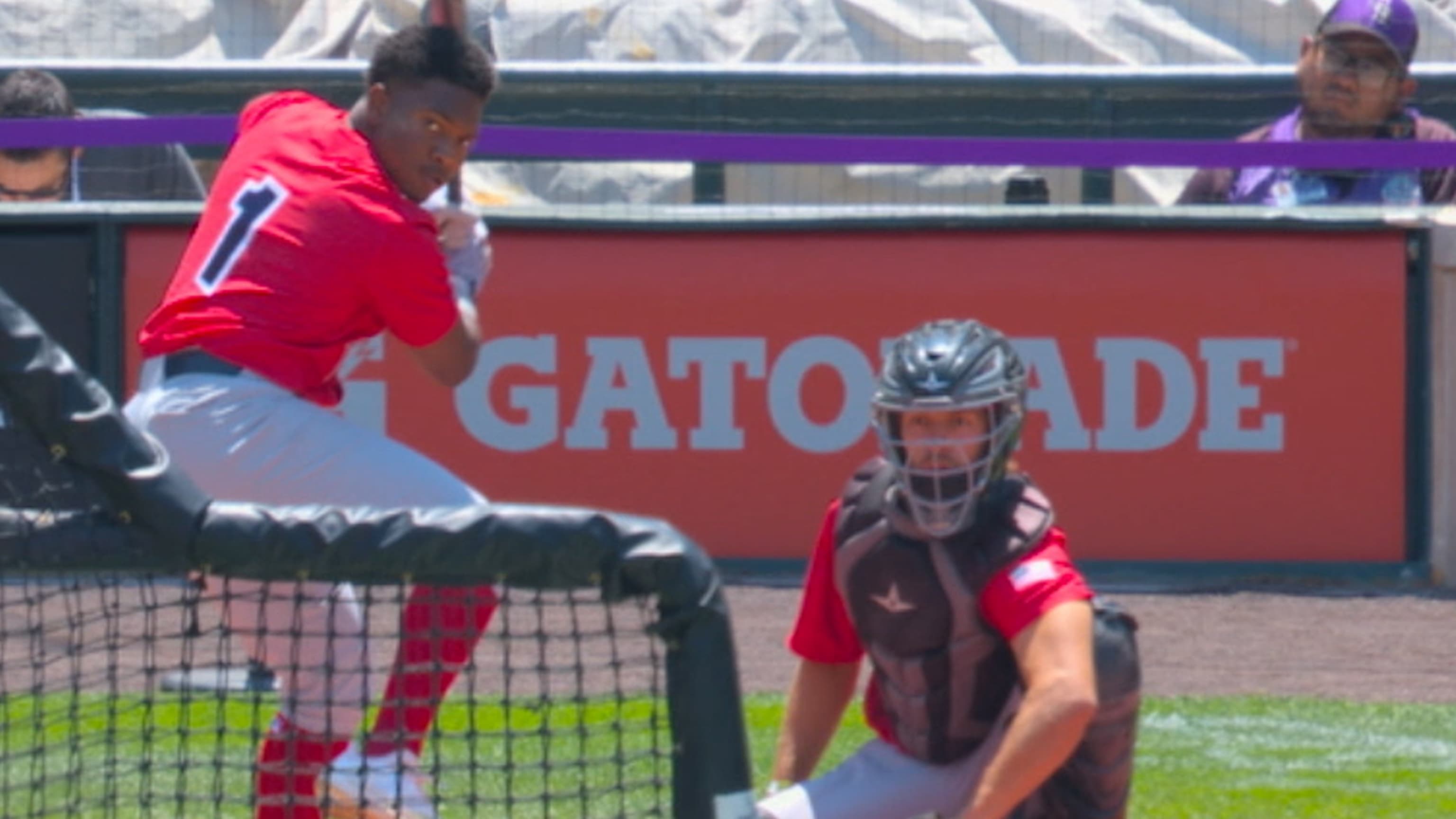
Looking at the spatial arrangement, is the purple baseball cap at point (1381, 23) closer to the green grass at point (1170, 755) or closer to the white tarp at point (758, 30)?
the white tarp at point (758, 30)

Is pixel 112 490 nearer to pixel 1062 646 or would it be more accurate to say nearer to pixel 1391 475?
pixel 1062 646

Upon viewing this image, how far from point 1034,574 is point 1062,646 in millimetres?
133

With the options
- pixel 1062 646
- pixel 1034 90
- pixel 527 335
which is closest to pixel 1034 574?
pixel 1062 646

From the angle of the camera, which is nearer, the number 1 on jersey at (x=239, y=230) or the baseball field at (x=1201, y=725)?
the number 1 on jersey at (x=239, y=230)

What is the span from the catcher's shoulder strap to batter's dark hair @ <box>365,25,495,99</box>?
4.55ft

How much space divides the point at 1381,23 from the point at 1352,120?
0.34 m

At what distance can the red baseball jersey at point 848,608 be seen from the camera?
3.76 m

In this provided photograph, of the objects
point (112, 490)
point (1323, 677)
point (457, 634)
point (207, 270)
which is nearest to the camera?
point (112, 490)

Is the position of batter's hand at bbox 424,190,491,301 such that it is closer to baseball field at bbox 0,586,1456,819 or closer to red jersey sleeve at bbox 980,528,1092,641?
baseball field at bbox 0,586,1456,819

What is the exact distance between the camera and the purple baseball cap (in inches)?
338

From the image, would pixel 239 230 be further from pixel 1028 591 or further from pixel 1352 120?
pixel 1352 120

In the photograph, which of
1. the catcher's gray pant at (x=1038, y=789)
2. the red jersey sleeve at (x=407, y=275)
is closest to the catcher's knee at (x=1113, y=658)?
the catcher's gray pant at (x=1038, y=789)

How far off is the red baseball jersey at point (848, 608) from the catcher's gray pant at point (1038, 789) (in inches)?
3.5

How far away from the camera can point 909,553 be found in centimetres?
390
